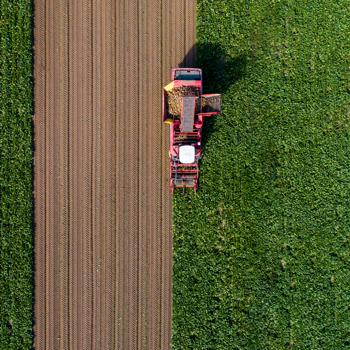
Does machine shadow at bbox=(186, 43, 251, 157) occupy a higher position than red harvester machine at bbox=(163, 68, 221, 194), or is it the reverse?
machine shadow at bbox=(186, 43, 251, 157)

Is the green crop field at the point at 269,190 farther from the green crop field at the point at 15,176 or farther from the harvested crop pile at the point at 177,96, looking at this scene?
the green crop field at the point at 15,176

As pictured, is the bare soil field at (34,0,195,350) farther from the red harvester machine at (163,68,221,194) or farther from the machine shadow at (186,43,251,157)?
the red harvester machine at (163,68,221,194)

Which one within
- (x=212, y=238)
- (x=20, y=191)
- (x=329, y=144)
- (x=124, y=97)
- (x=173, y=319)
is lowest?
(x=173, y=319)

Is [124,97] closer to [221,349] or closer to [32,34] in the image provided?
[32,34]

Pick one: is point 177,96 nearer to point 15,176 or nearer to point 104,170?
point 104,170

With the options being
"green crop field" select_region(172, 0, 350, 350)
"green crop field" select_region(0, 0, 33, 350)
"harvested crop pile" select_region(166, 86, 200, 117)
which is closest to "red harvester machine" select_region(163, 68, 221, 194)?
"harvested crop pile" select_region(166, 86, 200, 117)

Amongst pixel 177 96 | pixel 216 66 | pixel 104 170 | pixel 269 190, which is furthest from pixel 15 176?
pixel 269 190

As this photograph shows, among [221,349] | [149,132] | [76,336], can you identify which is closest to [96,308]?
[76,336]

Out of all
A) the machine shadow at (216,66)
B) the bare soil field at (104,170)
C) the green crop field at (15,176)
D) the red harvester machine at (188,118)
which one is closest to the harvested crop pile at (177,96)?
the red harvester machine at (188,118)
